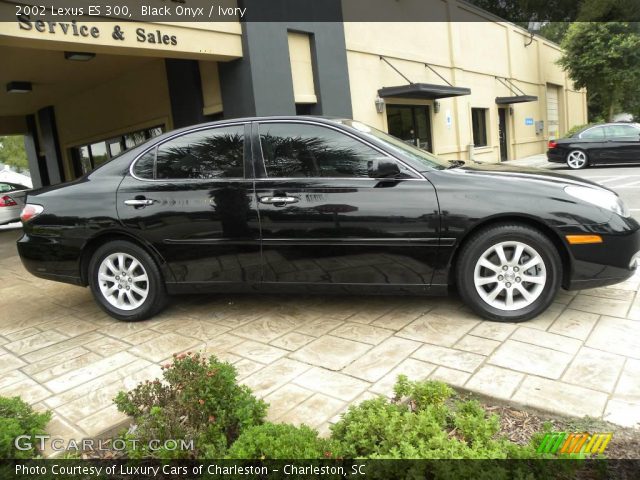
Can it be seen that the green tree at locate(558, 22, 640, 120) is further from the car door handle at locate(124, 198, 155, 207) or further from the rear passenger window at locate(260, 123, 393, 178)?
the car door handle at locate(124, 198, 155, 207)

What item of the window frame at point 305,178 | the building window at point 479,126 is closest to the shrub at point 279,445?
the window frame at point 305,178

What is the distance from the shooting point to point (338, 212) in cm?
378

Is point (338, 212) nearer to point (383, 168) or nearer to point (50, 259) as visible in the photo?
point (383, 168)

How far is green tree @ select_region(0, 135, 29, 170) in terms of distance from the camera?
3347cm

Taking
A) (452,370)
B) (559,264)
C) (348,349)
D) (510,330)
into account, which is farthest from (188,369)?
(559,264)

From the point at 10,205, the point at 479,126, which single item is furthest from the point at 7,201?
the point at 479,126

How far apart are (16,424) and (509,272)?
124 inches

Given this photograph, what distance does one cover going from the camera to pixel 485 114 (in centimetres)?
1925

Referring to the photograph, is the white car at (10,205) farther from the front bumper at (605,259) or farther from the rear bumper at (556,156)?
the rear bumper at (556,156)

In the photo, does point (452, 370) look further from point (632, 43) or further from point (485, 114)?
point (632, 43)

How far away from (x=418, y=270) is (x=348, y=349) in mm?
797

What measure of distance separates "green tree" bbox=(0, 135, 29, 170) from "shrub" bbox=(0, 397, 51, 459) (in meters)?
35.9

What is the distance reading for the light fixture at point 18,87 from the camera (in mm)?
12000

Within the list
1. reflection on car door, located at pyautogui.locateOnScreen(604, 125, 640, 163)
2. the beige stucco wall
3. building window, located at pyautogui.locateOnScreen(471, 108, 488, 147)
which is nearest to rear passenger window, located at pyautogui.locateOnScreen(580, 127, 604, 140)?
reflection on car door, located at pyautogui.locateOnScreen(604, 125, 640, 163)
